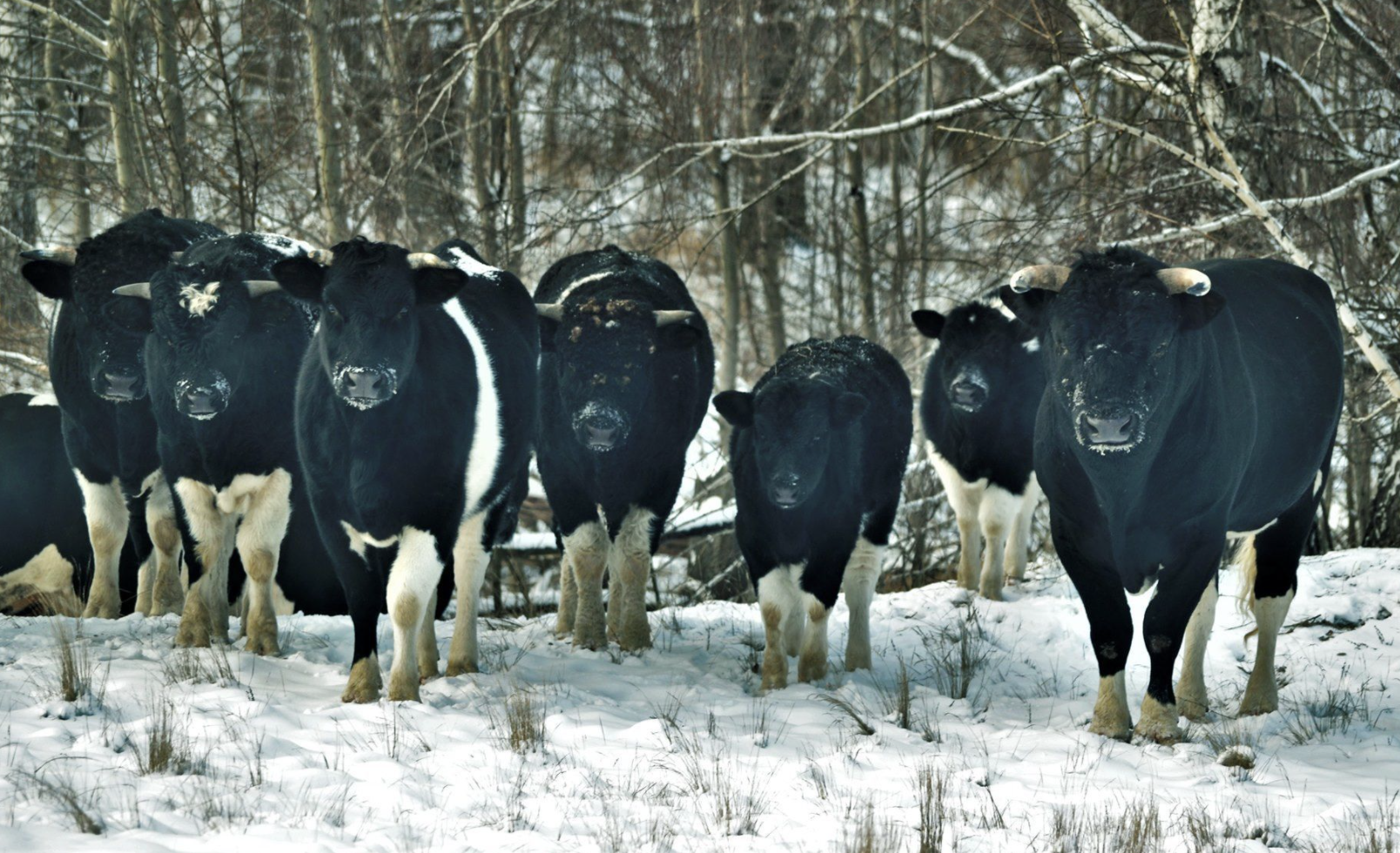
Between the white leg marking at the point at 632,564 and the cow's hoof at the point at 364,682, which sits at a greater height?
the white leg marking at the point at 632,564

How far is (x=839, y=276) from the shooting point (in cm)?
2141

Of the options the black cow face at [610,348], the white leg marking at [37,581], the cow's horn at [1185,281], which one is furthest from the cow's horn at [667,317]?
the white leg marking at [37,581]

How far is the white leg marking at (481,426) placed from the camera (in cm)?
770

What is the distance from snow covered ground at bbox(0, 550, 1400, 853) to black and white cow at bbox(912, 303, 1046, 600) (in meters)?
1.57

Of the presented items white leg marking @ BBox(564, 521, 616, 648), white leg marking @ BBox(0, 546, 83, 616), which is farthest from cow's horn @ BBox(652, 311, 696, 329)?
white leg marking @ BBox(0, 546, 83, 616)

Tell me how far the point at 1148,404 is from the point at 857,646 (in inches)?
104

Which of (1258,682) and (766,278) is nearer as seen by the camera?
(1258,682)

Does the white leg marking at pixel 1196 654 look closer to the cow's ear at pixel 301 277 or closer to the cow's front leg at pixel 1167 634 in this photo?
the cow's front leg at pixel 1167 634

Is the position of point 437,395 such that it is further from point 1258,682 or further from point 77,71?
point 77,71

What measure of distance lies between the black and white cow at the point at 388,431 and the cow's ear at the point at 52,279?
237cm

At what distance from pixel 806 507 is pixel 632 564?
129 centimetres

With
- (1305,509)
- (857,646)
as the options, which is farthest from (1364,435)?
(857,646)

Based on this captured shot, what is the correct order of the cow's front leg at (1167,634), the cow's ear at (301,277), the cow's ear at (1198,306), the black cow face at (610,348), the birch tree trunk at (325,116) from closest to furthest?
1. the cow's ear at (1198,306)
2. the cow's front leg at (1167,634)
3. the cow's ear at (301,277)
4. the black cow face at (610,348)
5. the birch tree trunk at (325,116)

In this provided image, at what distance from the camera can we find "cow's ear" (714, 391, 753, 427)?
8203mm
